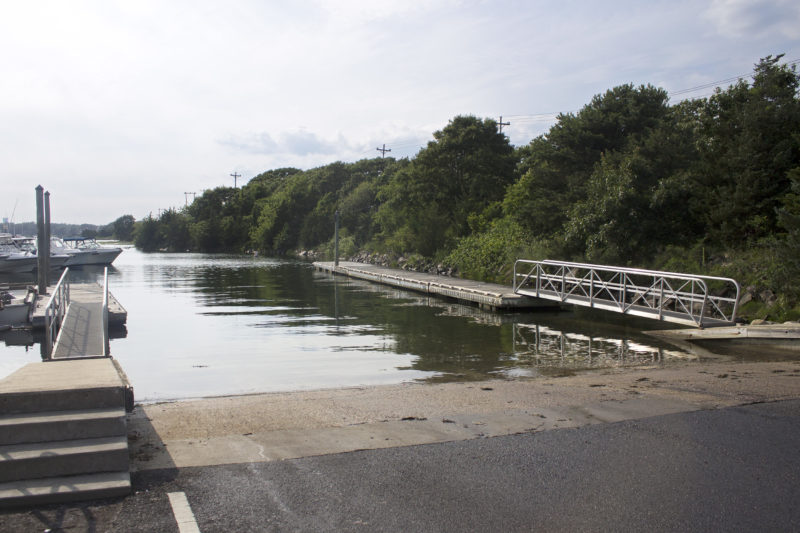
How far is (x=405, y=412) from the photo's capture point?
7.81 metres

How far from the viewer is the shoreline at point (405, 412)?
248 inches

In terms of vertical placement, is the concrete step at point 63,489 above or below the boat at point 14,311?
above

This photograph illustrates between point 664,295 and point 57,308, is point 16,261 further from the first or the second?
point 664,295

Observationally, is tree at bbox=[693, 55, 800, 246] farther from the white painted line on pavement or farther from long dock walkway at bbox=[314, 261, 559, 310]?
the white painted line on pavement

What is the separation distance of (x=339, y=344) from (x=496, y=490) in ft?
38.1

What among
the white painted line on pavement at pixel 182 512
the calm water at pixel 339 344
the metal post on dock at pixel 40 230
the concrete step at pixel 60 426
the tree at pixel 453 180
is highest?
the tree at pixel 453 180

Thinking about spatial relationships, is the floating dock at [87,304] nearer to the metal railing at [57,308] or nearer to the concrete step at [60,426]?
the metal railing at [57,308]

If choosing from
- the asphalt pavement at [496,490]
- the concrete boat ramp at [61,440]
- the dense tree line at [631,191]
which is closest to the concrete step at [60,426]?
the concrete boat ramp at [61,440]

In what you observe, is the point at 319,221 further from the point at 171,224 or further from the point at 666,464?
the point at 666,464

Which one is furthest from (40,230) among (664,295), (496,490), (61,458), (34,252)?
(34,252)

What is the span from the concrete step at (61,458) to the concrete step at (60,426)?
5cm

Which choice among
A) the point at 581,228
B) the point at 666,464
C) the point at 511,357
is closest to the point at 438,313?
the point at 581,228

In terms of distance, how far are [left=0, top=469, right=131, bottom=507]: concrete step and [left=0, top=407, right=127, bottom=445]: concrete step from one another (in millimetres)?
371

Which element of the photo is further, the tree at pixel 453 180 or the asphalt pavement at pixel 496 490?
the tree at pixel 453 180
